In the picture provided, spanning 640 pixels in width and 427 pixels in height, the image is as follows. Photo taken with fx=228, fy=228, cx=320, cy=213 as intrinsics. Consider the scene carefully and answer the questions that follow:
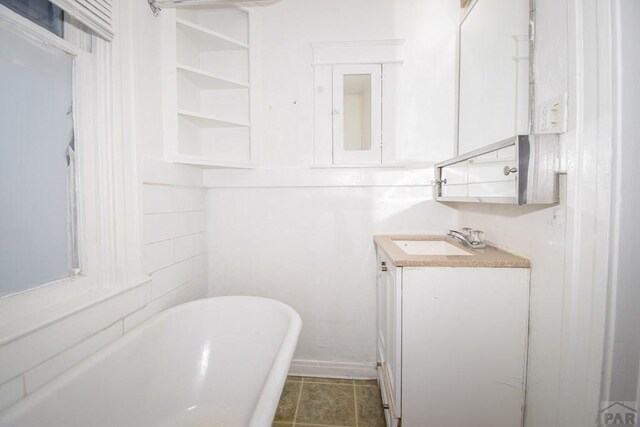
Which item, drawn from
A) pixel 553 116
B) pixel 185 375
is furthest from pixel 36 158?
pixel 553 116

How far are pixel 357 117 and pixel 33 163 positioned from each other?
1513mm

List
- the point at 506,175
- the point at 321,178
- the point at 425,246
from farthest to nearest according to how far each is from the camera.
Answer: the point at 321,178
the point at 425,246
the point at 506,175

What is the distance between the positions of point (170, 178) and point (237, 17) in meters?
1.17

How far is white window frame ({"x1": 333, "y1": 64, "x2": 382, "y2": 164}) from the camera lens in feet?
4.87

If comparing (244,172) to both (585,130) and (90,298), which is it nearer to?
(90,298)

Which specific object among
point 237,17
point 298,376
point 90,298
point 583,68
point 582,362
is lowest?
point 298,376

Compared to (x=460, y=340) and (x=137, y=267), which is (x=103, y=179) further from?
(x=460, y=340)

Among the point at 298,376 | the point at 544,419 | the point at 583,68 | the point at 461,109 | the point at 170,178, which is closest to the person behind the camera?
the point at 583,68

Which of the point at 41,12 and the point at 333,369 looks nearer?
the point at 41,12

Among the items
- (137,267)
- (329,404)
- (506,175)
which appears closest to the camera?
(506,175)

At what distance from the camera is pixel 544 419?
0.83 m

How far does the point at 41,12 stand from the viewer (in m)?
0.81

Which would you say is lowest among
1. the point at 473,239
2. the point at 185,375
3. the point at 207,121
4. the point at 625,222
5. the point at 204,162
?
the point at 185,375

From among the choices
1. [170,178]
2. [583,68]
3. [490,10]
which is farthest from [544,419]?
[170,178]
